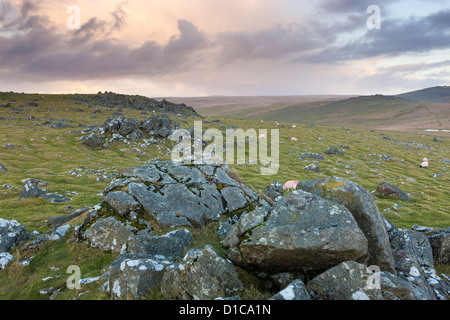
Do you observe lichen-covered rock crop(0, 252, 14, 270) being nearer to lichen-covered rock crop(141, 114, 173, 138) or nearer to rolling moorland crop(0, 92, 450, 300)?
rolling moorland crop(0, 92, 450, 300)

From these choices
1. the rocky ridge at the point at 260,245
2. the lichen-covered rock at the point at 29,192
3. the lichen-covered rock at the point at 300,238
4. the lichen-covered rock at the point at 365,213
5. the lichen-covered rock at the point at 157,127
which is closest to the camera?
the rocky ridge at the point at 260,245

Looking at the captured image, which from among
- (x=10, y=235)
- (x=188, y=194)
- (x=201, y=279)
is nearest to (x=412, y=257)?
(x=201, y=279)

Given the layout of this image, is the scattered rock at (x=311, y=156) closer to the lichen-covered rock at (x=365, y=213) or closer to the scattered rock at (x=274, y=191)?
the scattered rock at (x=274, y=191)

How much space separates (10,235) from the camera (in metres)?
12.1

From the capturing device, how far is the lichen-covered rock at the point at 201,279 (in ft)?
25.7

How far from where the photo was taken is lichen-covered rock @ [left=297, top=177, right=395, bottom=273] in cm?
903

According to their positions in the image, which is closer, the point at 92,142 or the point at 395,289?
the point at 395,289

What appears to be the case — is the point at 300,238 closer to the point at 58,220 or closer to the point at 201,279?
the point at 201,279

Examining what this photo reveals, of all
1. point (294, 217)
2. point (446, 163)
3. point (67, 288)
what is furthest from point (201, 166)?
point (446, 163)

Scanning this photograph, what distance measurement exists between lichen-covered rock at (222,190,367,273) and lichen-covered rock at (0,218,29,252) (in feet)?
36.3

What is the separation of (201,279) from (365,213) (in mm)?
6811

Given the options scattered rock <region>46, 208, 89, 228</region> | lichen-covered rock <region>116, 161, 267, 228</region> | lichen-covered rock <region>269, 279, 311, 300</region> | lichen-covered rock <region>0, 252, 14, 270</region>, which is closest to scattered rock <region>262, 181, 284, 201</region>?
lichen-covered rock <region>116, 161, 267, 228</region>

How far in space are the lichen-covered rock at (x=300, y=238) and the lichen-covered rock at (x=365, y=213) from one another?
976 mm

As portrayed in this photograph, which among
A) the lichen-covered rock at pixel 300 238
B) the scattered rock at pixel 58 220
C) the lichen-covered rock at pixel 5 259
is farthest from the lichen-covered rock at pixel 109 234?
the lichen-covered rock at pixel 300 238
